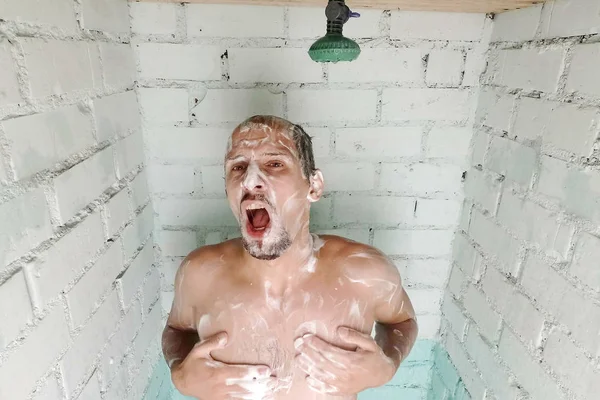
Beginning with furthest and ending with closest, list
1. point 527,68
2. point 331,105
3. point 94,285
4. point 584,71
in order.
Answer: point 331,105, point 527,68, point 94,285, point 584,71

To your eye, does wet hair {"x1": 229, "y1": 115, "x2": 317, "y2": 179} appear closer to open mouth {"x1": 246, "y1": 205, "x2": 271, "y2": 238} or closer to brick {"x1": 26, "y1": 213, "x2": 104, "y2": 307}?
open mouth {"x1": 246, "y1": 205, "x2": 271, "y2": 238}

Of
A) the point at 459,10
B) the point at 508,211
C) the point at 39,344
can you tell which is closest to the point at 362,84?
the point at 459,10

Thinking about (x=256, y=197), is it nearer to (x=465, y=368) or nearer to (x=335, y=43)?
(x=335, y=43)

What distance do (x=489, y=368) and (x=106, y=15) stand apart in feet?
4.68

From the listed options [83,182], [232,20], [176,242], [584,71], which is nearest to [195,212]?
[176,242]

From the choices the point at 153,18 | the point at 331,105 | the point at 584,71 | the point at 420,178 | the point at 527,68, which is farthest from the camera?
the point at 420,178

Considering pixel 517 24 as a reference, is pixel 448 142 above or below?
below

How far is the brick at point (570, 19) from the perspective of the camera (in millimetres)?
939

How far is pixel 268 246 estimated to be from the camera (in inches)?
37.5

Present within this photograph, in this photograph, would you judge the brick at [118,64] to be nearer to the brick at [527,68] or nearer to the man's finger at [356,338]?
the man's finger at [356,338]

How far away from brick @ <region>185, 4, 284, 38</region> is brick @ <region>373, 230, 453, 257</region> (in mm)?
743

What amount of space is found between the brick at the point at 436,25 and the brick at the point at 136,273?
100cm

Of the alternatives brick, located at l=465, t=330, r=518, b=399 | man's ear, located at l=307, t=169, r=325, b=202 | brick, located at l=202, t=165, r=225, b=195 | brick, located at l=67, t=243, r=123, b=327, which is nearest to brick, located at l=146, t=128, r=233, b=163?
brick, located at l=202, t=165, r=225, b=195

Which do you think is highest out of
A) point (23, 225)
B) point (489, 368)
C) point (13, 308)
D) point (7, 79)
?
point (7, 79)
